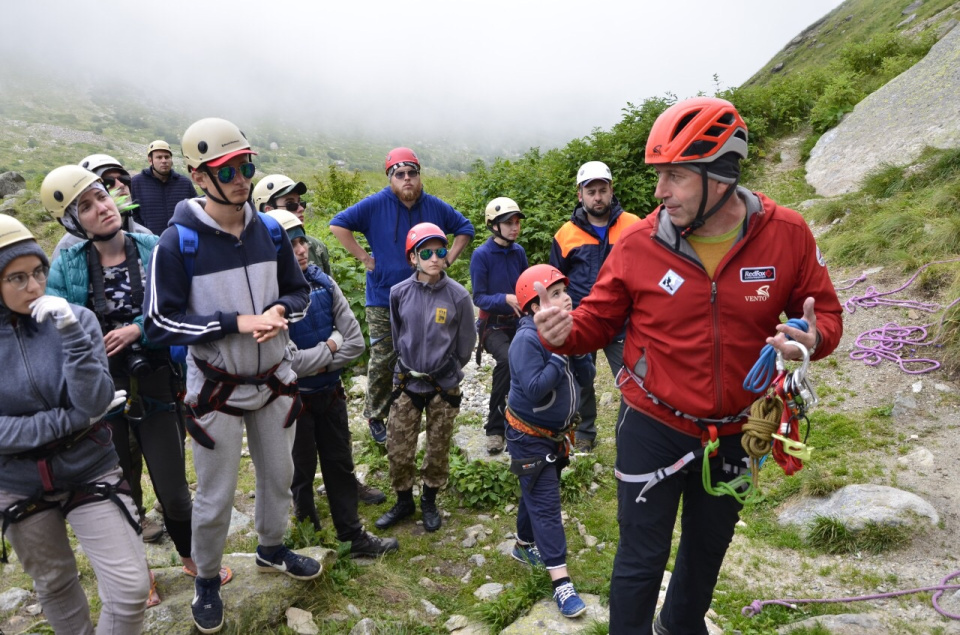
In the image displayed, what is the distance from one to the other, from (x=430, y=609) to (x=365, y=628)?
0.63m

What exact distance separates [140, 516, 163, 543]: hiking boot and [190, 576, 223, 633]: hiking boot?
199 centimetres

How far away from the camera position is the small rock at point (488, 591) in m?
4.80

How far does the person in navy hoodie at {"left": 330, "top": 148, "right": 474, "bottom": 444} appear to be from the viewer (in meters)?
6.40

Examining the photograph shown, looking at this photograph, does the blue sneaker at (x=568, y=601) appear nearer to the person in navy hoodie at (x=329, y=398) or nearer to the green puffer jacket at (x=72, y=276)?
the person in navy hoodie at (x=329, y=398)

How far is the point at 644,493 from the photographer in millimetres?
3248

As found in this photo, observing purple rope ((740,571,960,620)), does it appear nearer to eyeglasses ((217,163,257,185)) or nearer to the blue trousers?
the blue trousers

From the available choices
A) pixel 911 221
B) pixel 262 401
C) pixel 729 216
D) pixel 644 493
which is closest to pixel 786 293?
pixel 729 216

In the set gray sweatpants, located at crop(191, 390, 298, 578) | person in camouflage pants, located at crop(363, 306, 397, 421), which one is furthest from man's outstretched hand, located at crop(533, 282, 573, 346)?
person in camouflage pants, located at crop(363, 306, 397, 421)

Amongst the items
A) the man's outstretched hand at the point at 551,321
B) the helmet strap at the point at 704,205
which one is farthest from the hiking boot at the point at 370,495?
the helmet strap at the point at 704,205

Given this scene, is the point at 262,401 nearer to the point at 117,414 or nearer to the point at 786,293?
the point at 117,414

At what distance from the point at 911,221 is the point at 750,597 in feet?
23.9

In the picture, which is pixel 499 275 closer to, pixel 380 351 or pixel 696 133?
pixel 380 351

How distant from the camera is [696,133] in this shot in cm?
296

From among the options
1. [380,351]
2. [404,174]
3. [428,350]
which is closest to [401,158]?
[404,174]
